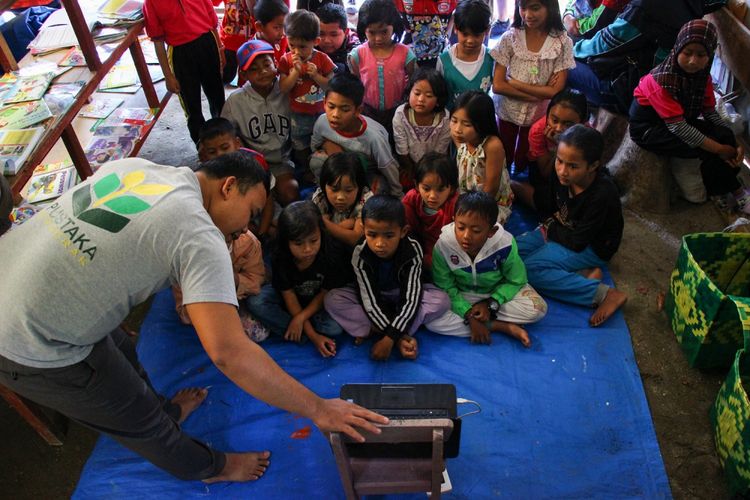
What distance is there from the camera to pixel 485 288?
8.77 feet

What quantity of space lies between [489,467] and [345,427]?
0.89 meters

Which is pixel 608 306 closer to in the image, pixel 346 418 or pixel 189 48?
pixel 346 418

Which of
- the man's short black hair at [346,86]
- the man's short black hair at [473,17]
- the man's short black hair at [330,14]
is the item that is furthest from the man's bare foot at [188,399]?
the man's short black hair at [330,14]

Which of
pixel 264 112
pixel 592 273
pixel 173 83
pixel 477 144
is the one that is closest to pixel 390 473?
pixel 592 273

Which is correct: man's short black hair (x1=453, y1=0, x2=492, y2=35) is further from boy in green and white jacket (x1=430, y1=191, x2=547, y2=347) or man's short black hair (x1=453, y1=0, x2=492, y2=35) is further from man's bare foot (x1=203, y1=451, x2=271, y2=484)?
man's bare foot (x1=203, y1=451, x2=271, y2=484)

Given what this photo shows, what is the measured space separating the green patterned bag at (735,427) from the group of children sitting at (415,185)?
64 cm

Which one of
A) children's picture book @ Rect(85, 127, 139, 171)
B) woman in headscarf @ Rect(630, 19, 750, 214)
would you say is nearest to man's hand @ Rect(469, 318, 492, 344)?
woman in headscarf @ Rect(630, 19, 750, 214)

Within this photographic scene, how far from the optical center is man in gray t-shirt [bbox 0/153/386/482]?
54.1 inches

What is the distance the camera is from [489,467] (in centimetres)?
212

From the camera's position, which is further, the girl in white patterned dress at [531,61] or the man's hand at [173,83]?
the man's hand at [173,83]

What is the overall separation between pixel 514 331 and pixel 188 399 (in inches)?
58.2

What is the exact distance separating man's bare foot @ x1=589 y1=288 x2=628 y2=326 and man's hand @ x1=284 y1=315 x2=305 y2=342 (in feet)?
4.48

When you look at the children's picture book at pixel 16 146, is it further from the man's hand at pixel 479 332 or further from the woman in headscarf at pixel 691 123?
the woman in headscarf at pixel 691 123

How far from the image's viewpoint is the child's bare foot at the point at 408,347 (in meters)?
2.51
